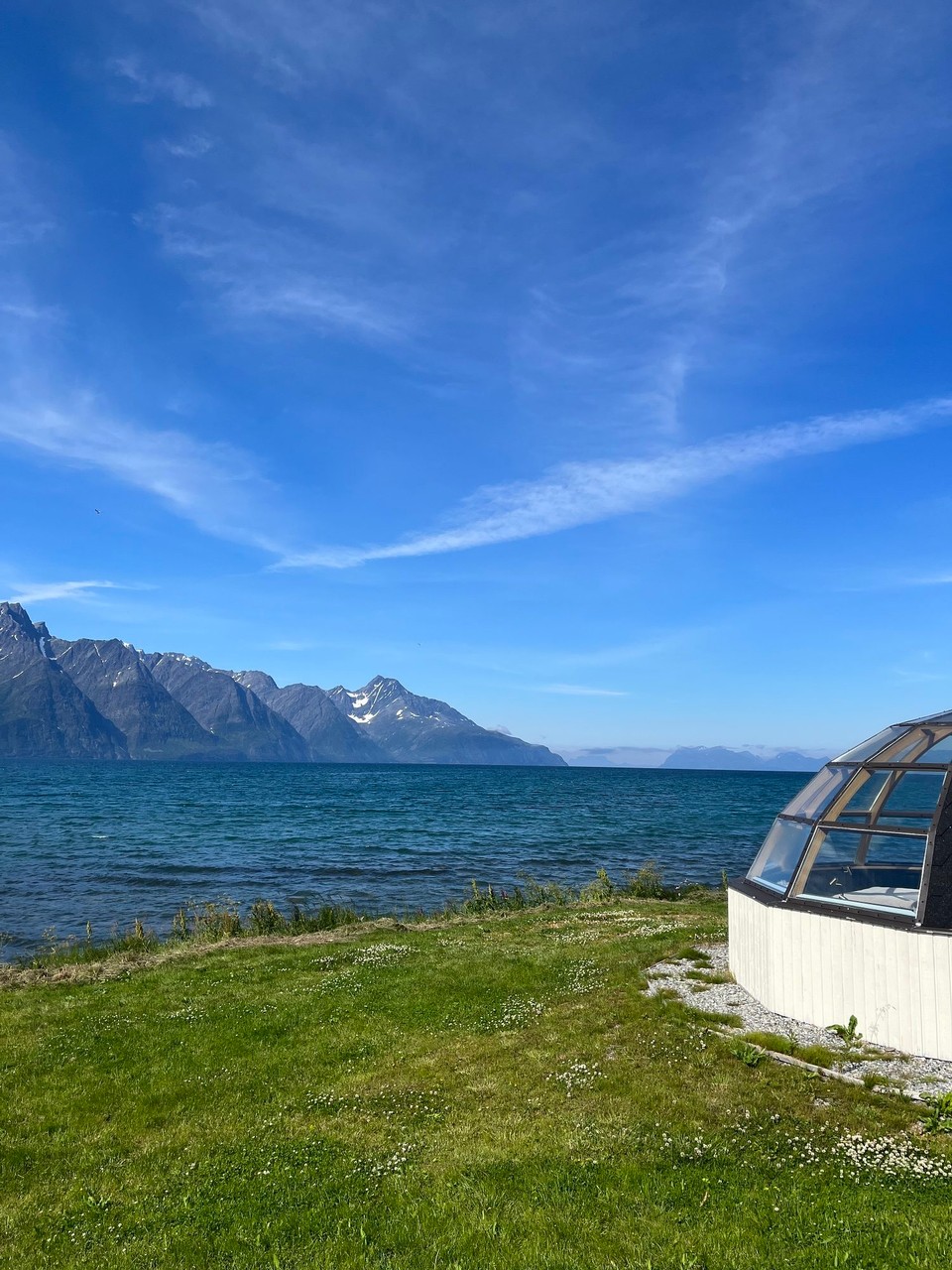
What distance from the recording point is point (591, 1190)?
319 inches

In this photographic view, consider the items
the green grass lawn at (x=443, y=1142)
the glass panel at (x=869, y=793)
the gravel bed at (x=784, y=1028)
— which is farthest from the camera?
the glass panel at (x=869, y=793)

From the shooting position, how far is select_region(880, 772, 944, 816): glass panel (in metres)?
13.1

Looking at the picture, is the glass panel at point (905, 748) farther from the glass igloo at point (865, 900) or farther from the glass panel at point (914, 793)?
the glass panel at point (914, 793)

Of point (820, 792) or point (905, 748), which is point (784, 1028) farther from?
point (905, 748)

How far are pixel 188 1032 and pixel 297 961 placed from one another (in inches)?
238

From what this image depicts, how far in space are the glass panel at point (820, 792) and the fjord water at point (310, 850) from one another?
2097cm

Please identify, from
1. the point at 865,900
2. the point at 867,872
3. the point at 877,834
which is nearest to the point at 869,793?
the point at 877,834

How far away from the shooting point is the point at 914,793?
13.5 metres

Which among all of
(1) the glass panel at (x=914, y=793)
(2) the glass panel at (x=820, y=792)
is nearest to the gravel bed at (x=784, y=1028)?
(2) the glass panel at (x=820, y=792)

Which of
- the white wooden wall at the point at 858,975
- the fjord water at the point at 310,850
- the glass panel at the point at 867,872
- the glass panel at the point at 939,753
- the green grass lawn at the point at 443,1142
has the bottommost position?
the fjord water at the point at 310,850

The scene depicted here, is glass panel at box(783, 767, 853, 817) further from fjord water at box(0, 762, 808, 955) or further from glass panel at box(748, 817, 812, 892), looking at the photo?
fjord water at box(0, 762, 808, 955)

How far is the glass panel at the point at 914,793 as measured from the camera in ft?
42.9

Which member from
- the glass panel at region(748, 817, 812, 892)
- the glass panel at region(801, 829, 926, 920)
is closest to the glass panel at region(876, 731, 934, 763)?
the glass panel at region(801, 829, 926, 920)

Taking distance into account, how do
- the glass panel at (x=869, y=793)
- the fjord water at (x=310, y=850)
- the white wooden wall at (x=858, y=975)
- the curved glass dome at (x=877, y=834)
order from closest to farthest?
the white wooden wall at (x=858, y=975)
the curved glass dome at (x=877, y=834)
the glass panel at (x=869, y=793)
the fjord water at (x=310, y=850)
